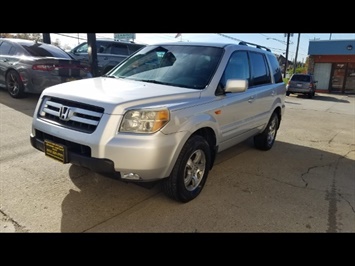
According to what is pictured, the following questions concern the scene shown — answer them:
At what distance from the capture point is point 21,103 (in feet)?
24.9

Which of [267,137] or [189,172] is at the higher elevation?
[189,172]

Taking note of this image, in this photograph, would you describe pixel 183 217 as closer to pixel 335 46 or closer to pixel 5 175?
pixel 5 175

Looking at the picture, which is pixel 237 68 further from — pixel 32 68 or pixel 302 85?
pixel 302 85

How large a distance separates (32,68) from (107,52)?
15.5 ft

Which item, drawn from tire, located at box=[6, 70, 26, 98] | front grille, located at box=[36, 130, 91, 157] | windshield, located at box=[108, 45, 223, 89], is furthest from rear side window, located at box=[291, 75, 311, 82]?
front grille, located at box=[36, 130, 91, 157]

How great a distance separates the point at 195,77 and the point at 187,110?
0.74 m

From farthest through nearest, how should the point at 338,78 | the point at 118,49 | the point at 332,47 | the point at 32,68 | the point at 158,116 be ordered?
the point at 338,78, the point at 332,47, the point at 118,49, the point at 32,68, the point at 158,116

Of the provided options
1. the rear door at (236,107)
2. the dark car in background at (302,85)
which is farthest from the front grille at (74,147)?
the dark car in background at (302,85)

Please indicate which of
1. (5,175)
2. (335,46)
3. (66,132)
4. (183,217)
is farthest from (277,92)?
(335,46)

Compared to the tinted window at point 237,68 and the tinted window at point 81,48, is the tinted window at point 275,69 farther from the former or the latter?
the tinted window at point 81,48

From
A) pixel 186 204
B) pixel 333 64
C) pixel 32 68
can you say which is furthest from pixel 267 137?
pixel 333 64

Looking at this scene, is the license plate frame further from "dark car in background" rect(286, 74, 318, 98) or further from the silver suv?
"dark car in background" rect(286, 74, 318, 98)

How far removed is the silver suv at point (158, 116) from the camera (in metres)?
2.87
